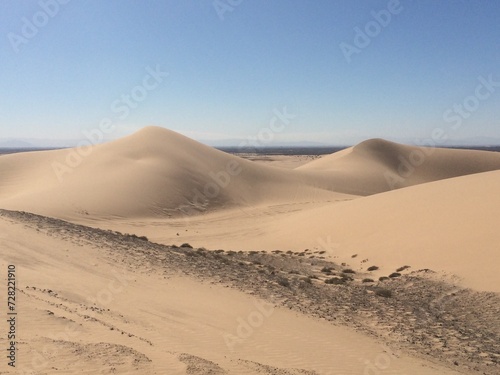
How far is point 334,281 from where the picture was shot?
13539mm

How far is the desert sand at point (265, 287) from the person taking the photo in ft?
21.1

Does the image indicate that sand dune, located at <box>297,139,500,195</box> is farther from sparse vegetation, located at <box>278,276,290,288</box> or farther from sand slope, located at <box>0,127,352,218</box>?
sparse vegetation, located at <box>278,276,290,288</box>

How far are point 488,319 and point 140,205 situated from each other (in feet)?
84.9

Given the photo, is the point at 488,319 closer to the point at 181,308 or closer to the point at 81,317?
the point at 181,308

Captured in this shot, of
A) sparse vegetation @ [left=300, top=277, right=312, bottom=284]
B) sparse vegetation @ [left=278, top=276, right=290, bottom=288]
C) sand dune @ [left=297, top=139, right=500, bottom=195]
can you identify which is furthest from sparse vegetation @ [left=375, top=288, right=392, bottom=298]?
sand dune @ [left=297, top=139, right=500, bottom=195]

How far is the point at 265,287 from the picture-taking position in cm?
1191

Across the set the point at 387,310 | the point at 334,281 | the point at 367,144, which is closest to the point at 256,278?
the point at 334,281

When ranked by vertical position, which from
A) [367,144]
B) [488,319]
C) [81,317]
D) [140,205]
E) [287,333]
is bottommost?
[488,319]

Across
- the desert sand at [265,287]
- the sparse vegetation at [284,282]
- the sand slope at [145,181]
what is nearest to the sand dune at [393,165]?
the sand slope at [145,181]

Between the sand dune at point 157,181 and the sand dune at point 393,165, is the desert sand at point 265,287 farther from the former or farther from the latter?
the sand dune at point 393,165

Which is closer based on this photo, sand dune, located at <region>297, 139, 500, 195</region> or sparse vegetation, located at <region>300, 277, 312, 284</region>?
sparse vegetation, located at <region>300, 277, 312, 284</region>

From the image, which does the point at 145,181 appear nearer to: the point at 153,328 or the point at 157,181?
the point at 157,181

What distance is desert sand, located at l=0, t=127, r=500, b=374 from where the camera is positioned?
21.1ft

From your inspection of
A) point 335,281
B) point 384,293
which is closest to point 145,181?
point 335,281
